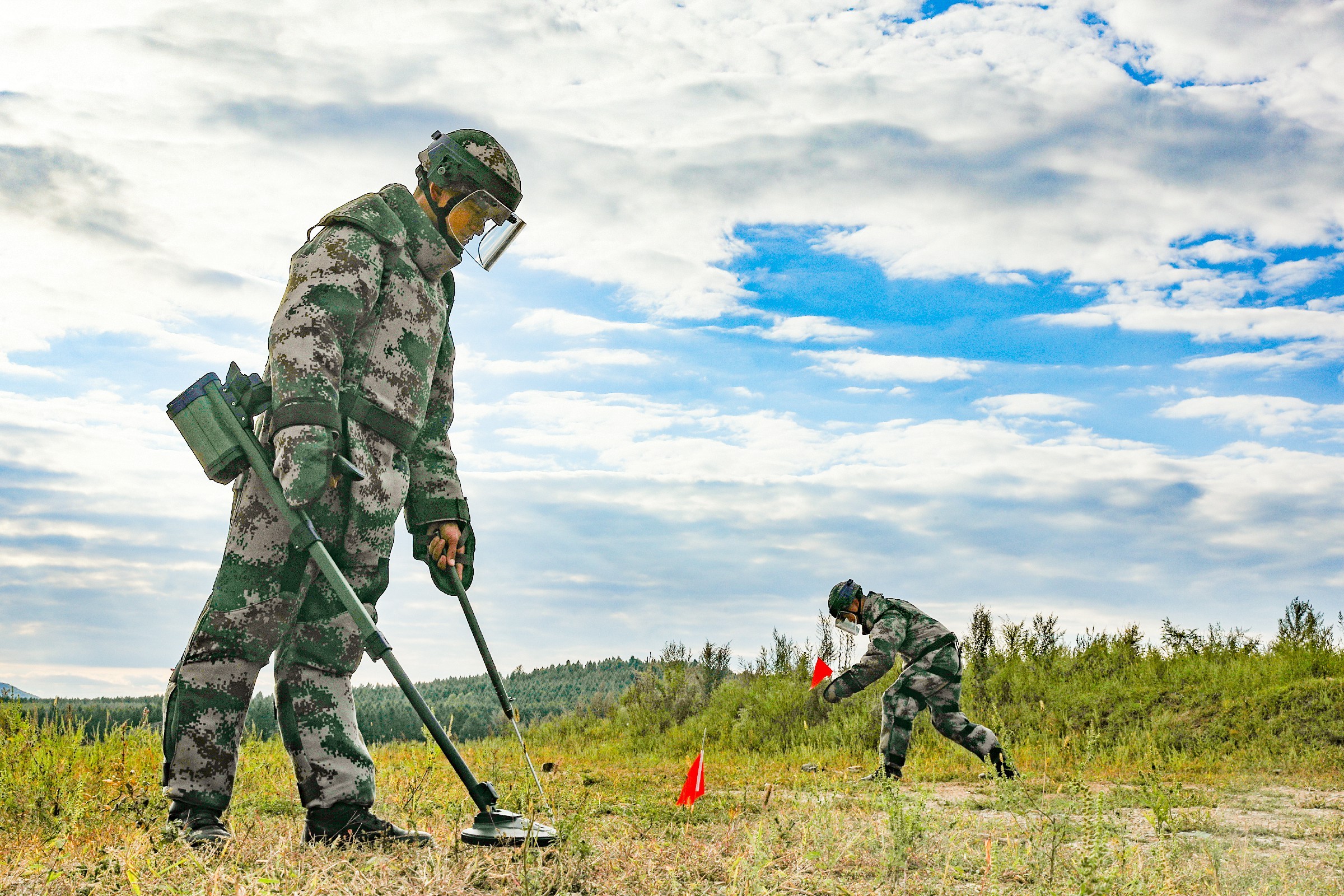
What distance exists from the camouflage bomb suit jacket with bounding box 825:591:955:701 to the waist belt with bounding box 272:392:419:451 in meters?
4.72

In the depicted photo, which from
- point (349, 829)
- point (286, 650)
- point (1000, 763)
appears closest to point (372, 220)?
point (286, 650)

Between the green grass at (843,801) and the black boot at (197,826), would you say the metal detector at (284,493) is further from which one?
the black boot at (197,826)

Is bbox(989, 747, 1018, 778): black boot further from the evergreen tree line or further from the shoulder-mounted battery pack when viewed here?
the shoulder-mounted battery pack

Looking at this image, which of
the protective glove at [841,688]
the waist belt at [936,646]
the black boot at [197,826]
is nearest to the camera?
the black boot at [197,826]

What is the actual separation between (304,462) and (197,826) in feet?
4.81

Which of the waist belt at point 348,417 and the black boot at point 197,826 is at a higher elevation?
the waist belt at point 348,417

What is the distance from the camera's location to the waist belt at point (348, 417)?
11.9 ft

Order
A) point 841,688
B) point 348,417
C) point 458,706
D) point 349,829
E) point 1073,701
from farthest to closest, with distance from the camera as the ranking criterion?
1. point 458,706
2. point 1073,701
3. point 841,688
4. point 348,417
5. point 349,829

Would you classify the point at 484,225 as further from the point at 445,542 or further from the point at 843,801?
the point at 843,801

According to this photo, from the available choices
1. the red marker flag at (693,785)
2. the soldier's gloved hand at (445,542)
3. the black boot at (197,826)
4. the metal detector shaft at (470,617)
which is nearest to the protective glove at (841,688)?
the red marker flag at (693,785)

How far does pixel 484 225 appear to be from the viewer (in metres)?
4.36

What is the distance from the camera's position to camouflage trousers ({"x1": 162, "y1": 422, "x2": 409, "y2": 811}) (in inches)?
144

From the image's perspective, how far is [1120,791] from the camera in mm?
7332

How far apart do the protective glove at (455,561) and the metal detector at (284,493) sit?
668 millimetres
